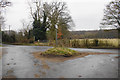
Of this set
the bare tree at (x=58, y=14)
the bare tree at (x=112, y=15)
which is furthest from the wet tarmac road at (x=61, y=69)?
the bare tree at (x=58, y=14)

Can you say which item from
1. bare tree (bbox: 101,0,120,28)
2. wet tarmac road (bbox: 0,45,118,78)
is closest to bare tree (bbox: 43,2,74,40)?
bare tree (bbox: 101,0,120,28)

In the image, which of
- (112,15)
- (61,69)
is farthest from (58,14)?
(61,69)

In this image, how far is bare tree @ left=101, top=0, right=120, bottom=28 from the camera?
1671 centimetres

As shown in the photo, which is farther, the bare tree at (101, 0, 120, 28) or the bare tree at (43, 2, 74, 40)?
the bare tree at (43, 2, 74, 40)

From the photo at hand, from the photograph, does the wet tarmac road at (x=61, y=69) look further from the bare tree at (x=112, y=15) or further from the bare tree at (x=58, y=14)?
the bare tree at (x=58, y=14)

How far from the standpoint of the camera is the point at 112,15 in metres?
17.5

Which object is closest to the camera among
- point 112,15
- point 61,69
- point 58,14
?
point 61,69

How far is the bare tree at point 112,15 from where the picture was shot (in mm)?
16714

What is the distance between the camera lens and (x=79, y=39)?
1845 cm

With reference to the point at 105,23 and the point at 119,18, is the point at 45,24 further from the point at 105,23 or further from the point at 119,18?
the point at 119,18

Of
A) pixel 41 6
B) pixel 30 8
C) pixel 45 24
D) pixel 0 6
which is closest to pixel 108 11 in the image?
pixel 0 6

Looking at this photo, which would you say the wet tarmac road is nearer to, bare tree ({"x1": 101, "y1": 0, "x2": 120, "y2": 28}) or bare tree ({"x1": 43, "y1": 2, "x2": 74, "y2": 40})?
bare tree ({"x1": 101, "y1": 0, "x2": 120, "y2": 28})

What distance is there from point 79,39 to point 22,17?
3160cm

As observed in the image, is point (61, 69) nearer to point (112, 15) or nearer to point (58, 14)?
point (112, 15)
